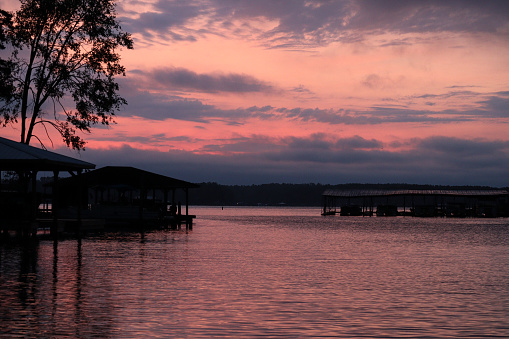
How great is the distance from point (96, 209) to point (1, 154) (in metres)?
24.3

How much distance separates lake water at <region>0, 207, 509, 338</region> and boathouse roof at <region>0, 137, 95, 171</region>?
171 inches

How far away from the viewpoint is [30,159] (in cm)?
3161

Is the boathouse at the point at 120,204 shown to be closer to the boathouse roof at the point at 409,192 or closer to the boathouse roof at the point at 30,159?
the boathouse roof at the point at 30,159

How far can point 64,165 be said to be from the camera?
34188mm

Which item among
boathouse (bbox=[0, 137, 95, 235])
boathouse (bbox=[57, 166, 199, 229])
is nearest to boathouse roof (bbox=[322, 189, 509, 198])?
boathouse (bbox=[57, 166, 199, 229])

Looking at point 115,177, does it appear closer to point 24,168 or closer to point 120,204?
point 120,204

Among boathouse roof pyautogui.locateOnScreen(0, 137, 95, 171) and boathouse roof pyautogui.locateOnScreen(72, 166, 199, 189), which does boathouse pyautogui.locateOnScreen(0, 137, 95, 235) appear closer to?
boathouse roof pyautogui.locateOnScreen(0, 137, 95, 171)

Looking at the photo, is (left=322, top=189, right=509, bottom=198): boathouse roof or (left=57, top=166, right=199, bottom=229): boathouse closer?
(left=57, top=166, right=199, bottom=229): boathouse

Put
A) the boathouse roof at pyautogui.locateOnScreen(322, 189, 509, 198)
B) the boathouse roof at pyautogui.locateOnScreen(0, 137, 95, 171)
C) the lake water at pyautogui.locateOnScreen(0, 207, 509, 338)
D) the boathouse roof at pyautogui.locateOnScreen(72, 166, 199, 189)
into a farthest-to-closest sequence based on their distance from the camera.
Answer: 1. the boathouse roof at pyautogui.locateOnScreen(322, 189, 509, 198)
2. the boathouse roof at pyautogui.locateOnScreen(72, 166, 199, 189)
3. the boathouse roof at pyautogui.locateOnScreen(0, 137, 95, 171)
4. the lake water at pyautogui.locateOnScreen(0, 207, 509, 338)

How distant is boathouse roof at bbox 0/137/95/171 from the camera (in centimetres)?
3169

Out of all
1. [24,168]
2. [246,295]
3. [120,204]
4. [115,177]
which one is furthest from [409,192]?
[246,295]

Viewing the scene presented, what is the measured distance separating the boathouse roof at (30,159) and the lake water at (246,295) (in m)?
4.35

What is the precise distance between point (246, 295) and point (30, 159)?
60.5ft

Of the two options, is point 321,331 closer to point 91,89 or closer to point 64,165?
point 64,165
